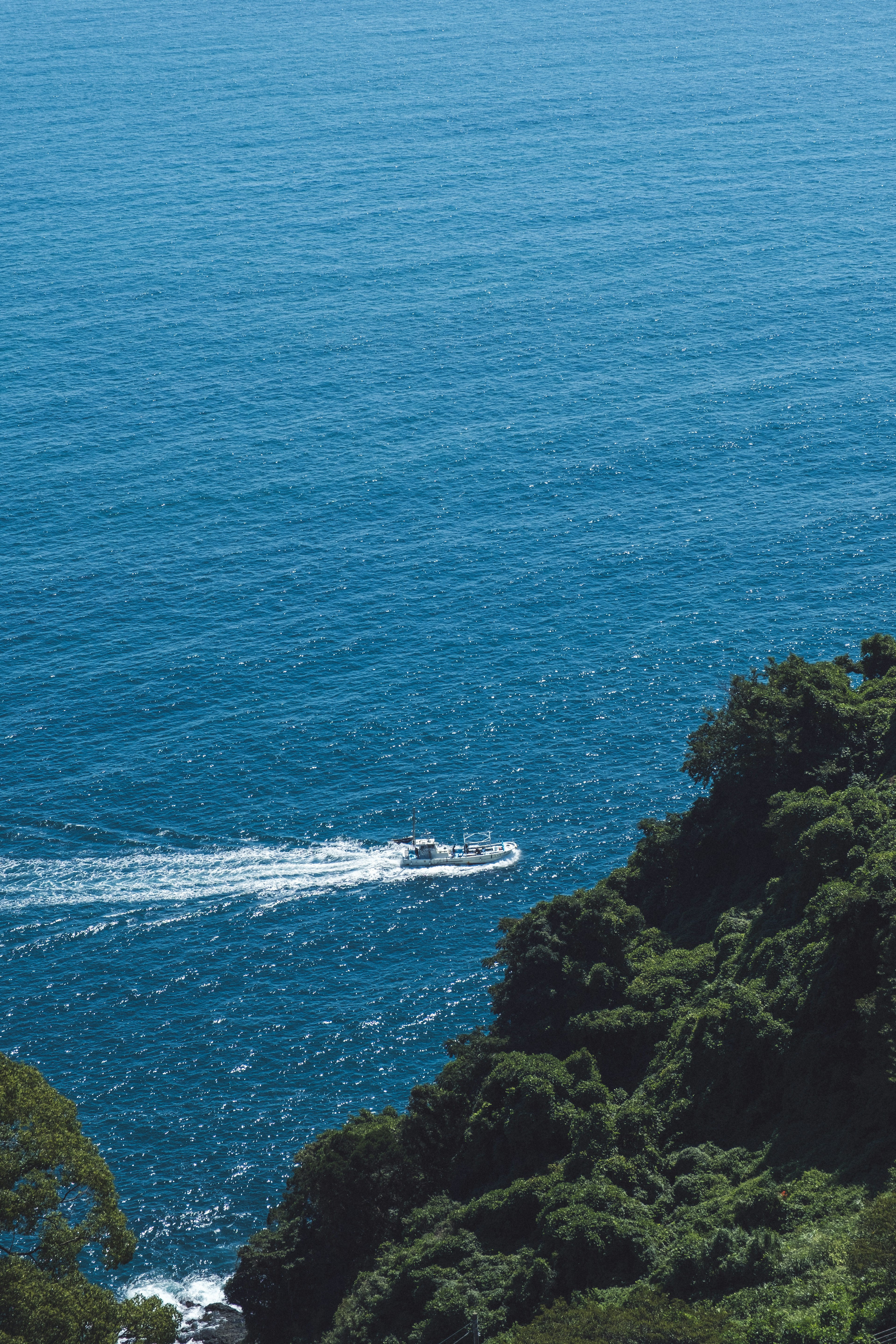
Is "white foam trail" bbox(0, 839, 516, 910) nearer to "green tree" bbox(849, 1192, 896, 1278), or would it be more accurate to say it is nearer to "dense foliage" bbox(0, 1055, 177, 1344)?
"dense foliage" bbox(0, 1055, 177, 1344)

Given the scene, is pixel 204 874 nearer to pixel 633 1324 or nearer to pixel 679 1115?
pixel 679 1115

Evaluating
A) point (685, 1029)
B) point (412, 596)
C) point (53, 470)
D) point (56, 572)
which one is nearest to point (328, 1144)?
point (685, 1029)

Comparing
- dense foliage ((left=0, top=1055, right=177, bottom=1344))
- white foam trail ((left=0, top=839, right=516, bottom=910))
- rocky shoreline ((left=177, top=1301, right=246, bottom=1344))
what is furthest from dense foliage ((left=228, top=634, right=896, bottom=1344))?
white foam trail ((left=0, top=839, right=516, bottom=910))

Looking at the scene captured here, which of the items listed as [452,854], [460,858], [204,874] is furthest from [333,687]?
[460,858]

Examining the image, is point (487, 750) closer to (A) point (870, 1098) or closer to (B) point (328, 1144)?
(B) point (328, 1144)

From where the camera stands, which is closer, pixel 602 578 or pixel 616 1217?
pixel 616 1217

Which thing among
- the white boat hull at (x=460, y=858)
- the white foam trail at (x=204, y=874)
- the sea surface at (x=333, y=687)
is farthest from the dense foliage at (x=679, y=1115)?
the white foam trail at (x=204, y=874)

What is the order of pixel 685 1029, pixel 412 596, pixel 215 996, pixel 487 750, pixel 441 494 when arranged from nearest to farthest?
pixel 685 1029, pixel 215 996, pixel 487 750, pixel 412 596, pixel 441 494
